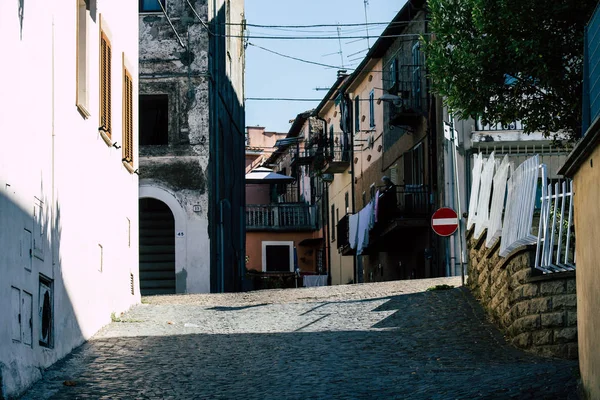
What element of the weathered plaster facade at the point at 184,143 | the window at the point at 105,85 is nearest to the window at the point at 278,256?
the weathered plaster facade at the point at 184,143

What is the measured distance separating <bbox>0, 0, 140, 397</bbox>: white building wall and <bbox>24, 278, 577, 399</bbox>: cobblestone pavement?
48 centimetres

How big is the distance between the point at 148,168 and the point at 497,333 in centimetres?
1543

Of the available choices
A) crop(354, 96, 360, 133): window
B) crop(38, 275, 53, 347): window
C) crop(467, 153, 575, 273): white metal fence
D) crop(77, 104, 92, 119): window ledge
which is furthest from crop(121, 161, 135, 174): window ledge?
crop(354, 96, 360, 133): window

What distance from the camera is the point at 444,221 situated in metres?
22.6

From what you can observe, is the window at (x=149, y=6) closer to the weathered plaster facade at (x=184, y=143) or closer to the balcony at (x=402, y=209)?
the weathered plaster facade at (x=184, y=143)

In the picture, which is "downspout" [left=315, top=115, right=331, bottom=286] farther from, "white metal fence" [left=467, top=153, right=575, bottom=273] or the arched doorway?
"white metal fence" [left=467, top=153, right=575, bottom=273]

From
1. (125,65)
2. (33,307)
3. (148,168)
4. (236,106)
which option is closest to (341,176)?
(236,106)

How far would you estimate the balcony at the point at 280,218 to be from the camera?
57.0m

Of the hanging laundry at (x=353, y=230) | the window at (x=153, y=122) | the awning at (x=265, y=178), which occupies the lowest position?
the hanging laundry at (x=353, y=230)

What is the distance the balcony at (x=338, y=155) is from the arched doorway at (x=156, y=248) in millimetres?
17040

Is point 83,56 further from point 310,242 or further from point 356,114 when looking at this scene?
point 310,242

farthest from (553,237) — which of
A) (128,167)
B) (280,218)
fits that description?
(280,218)

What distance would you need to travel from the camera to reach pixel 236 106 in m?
36.9

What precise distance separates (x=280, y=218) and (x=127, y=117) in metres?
37.6
